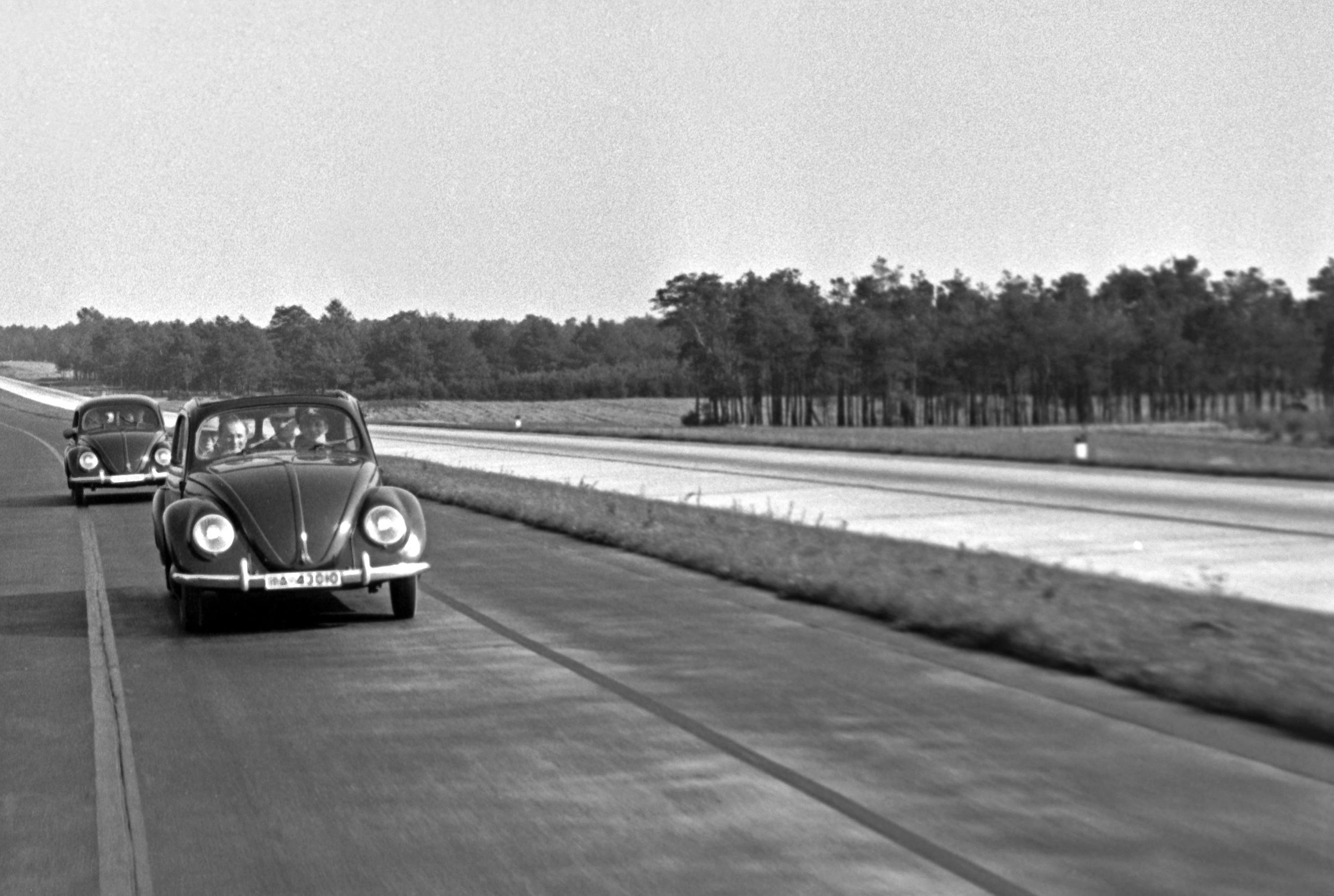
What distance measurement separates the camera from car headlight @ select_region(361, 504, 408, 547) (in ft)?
35.0

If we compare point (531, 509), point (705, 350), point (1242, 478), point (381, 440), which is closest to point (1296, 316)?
point (531, 509)

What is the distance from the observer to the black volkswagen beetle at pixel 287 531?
409 inches

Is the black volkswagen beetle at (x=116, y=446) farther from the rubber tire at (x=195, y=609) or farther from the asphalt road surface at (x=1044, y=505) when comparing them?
the rubber tire at (x=195, y=609)

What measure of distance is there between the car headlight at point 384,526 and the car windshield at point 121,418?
650 inches

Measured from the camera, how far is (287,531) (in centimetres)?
1049

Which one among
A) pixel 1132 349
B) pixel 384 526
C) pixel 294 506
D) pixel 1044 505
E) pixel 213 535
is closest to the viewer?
pixel 213 535

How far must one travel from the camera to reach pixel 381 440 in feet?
167

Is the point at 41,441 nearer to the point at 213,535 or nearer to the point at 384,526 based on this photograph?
the point at 213,535

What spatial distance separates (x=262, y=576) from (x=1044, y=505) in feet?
42.0

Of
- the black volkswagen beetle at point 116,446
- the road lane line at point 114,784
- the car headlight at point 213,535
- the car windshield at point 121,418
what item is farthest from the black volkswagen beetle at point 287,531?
the car windshield at point 121,418

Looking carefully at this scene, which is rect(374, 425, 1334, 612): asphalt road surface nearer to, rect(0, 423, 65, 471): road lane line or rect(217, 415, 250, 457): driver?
rect(217, 415, 250, 457): driver

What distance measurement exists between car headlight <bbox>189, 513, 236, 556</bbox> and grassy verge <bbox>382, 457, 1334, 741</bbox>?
4317 millimetres

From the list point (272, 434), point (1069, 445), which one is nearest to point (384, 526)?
point (272, 434)

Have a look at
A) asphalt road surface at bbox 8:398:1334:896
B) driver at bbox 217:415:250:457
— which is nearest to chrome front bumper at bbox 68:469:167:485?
driver at bbox 217:415:250:457
